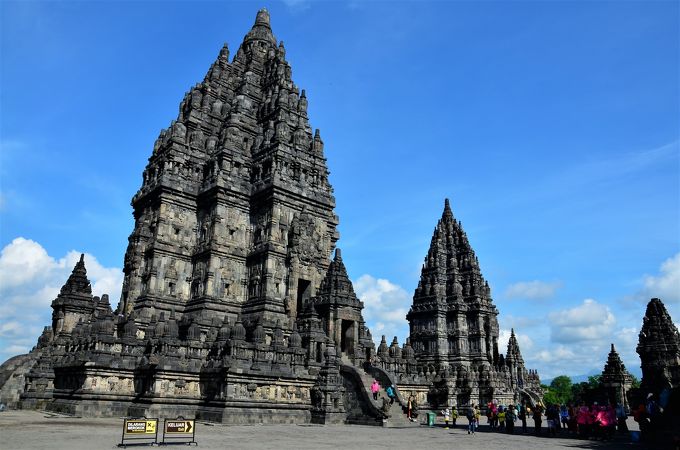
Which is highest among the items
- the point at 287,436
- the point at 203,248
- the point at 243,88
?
the point at 243,88

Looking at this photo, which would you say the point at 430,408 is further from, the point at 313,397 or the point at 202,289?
the point at 202,289

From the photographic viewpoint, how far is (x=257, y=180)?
43.6 metres

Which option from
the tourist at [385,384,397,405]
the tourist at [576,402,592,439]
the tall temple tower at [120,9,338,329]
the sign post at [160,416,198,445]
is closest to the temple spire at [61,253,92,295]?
the tall temple tower at [120,9,338,329]

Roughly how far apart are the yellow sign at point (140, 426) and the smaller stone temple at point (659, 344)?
1305 inches

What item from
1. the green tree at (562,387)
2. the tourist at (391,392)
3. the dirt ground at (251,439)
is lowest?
the dirt ground at (251,439)

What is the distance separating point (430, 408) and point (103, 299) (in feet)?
84.8

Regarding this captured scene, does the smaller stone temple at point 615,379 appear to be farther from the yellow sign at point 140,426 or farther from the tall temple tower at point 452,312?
the yellow sign at point 140,426

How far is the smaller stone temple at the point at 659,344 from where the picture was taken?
37.0 meters

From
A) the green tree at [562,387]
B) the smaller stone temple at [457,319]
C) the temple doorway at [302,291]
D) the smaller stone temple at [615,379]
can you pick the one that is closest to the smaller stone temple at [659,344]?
the smaller stone temple at [615,379]

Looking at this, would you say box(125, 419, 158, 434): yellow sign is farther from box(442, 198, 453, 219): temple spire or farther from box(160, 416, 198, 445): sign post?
box(442, 198, 453, 219): temple spire

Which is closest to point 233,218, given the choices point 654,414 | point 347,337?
point 347,337

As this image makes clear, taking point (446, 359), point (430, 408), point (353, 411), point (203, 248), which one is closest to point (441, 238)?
point (446, 359)

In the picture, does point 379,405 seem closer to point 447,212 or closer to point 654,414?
point 654,414

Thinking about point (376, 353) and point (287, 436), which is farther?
point (376, 353)
